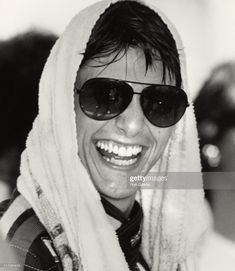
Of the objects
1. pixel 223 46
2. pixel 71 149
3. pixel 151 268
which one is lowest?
pixel 151 268

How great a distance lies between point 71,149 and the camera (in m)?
0.76

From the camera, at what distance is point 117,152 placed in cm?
87

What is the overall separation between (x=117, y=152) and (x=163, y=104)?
120mm

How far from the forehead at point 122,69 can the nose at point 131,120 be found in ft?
0.13

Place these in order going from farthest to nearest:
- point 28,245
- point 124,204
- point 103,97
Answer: point 124,204 < point 103,97 < point 28,245

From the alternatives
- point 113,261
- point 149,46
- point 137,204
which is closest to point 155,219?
point 137,204

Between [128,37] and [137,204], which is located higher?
[128,37]

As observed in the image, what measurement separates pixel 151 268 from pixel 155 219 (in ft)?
0.33

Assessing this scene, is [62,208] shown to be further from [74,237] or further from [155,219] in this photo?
[155,219]

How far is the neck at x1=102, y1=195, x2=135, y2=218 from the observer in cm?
92

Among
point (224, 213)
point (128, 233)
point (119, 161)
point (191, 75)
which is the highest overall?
point (191, 75)

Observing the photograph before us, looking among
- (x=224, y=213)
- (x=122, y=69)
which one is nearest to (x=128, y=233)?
(x=122, y=69)

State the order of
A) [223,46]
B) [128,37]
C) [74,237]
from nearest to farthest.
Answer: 1. [74,237]
2. [128,37]
3. [223,46]

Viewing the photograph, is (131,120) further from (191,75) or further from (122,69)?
(191,75)
